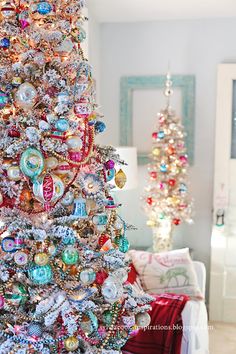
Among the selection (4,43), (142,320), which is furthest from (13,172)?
(142,320)

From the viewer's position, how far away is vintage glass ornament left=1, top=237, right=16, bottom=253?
1.53 meters

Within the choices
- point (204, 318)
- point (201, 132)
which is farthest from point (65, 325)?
point (201, 132)

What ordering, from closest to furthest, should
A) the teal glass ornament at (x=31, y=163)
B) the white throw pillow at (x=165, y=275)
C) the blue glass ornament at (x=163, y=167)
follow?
the teal glass ornament at (x=31, y=163) → the white throw pillow at (x=165, y=275) → the blue glass ornament at (x=163, y=167)

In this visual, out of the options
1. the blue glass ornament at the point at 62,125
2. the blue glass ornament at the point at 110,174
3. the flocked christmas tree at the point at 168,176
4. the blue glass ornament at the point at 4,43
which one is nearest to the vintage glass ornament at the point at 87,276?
the blue glass ornament at the point at 110,174

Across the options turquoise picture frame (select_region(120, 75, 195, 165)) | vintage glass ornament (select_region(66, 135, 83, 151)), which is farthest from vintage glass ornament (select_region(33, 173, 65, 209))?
turquoise picture frame (select_region(120, 75, 195, 165))

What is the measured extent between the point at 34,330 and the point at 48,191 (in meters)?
0.47

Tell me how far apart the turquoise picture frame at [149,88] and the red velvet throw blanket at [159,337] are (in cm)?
187

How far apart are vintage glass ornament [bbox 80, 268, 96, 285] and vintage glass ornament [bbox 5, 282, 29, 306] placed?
0.20 m

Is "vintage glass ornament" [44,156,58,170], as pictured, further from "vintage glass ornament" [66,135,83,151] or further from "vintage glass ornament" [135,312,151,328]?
"vintage glass ornament" [135,312,151,328]

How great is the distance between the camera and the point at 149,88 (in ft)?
13.5

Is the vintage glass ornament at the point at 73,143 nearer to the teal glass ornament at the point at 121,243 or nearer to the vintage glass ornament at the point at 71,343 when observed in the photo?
the teal glass ornament at the point at 121,243

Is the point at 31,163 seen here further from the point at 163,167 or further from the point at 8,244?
the point at 163,167

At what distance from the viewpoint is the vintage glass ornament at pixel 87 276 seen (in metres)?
1.60

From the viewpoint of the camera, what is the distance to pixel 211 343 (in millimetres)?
3471
